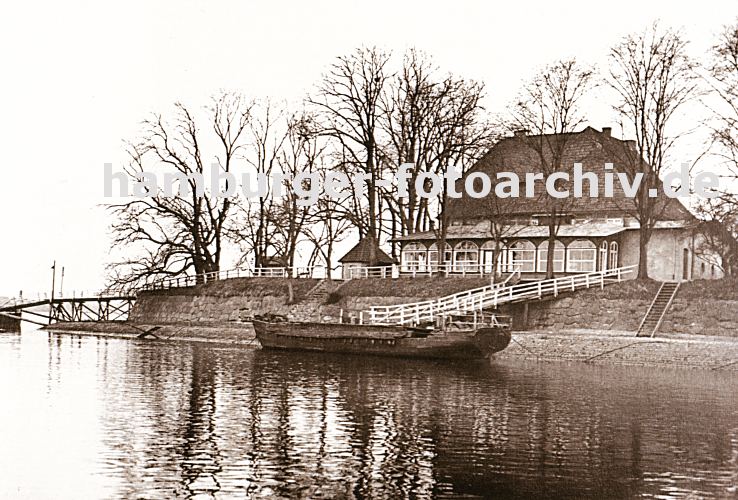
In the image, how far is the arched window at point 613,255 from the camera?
52359 millimetres

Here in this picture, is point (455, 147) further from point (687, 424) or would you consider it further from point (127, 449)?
point (127, 449)

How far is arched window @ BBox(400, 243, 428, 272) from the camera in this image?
57.0 metres

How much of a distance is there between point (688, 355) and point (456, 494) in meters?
24.2

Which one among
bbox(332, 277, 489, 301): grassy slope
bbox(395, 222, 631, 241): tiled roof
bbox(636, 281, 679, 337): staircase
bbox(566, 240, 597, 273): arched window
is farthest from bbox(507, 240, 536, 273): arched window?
bbox(636, 281, 679, 337): staircase

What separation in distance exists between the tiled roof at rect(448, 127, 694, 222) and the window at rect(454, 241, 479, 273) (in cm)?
157

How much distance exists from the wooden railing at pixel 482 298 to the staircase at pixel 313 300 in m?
7.81

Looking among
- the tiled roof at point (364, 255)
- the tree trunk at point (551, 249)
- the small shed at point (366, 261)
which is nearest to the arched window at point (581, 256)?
the tree trunk at point (551, 249)

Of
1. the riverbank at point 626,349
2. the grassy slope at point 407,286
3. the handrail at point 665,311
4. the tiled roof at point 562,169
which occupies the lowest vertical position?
the riverbank at point 626,349

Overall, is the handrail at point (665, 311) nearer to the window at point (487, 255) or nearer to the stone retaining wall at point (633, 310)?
the stone retaining wall at point (633, 310)

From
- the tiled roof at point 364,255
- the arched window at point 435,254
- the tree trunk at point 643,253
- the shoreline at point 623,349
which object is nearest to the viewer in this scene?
the shoreline at point 623,349

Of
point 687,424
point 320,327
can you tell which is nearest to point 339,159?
point 320,327

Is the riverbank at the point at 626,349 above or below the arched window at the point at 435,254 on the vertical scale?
below

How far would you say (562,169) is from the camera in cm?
5791

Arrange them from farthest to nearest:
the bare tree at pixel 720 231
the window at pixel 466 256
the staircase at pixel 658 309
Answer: the window at pixel 466 256, the staircase at pixel 658 309, the bare tree at pixel 720 231
